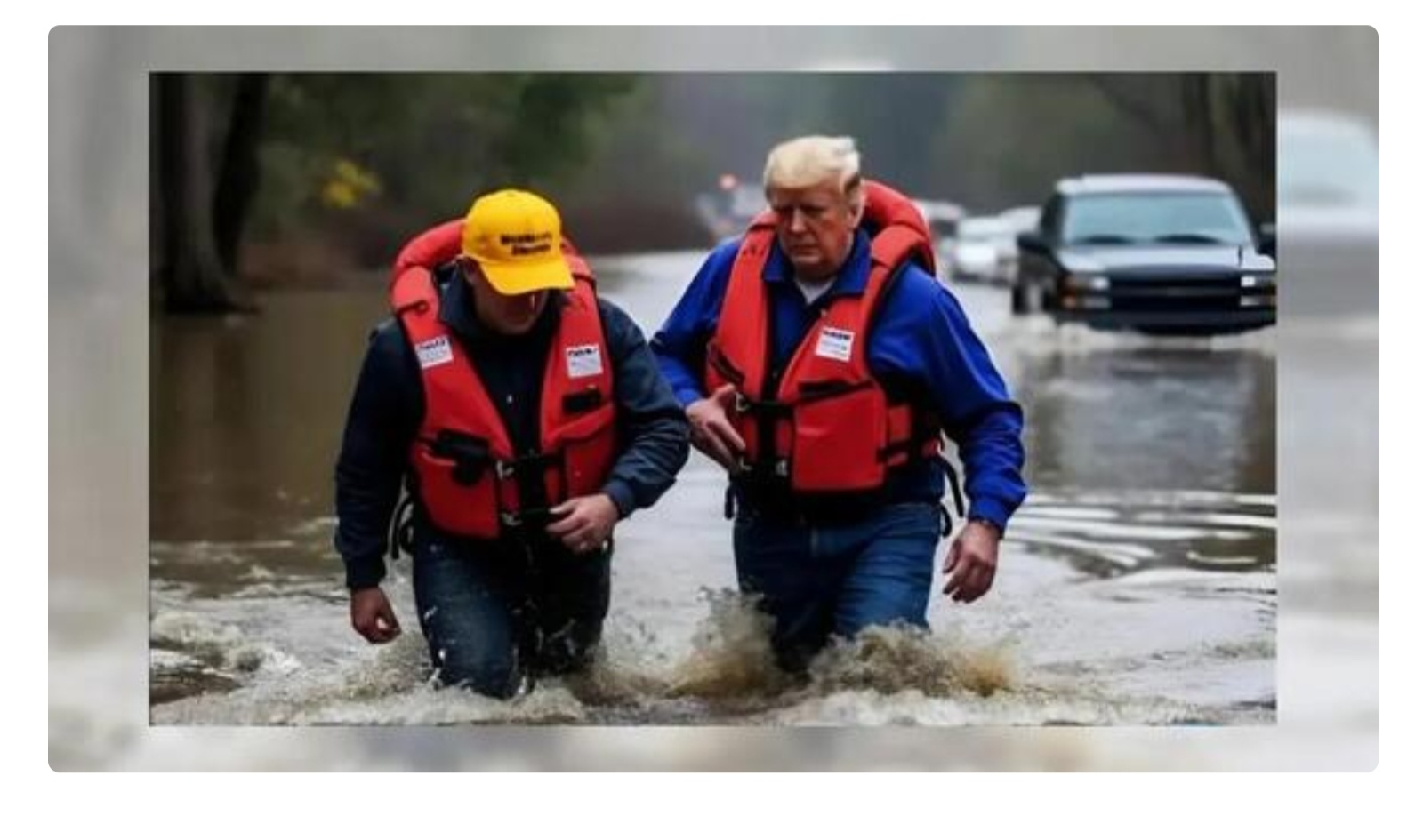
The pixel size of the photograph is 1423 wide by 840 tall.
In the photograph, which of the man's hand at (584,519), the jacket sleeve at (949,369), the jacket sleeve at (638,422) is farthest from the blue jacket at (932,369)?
the man's hand at (584,519)

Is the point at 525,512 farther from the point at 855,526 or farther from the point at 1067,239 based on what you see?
the point at 1067,239

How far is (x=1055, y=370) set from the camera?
6430 millimetres

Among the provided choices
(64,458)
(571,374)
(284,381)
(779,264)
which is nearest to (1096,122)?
(779,264)

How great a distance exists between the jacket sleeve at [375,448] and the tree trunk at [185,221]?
0.68m

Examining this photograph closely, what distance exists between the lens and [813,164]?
19.5ft

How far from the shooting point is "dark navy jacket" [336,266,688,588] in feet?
18.3

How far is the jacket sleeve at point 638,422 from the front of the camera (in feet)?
18.5

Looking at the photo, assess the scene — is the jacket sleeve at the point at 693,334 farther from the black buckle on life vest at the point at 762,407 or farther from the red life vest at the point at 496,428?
the red life vest at the point at 496,428

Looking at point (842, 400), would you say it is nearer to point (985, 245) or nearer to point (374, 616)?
point (985, 245)

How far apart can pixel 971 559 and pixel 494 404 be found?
118cm

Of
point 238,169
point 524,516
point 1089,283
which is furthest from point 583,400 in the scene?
point 1089,283

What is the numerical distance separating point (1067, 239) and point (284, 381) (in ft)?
6.66

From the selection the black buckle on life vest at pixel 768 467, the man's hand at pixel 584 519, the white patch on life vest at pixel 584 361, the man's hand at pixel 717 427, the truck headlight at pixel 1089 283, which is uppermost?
the truck headlight at pixel 1089 283

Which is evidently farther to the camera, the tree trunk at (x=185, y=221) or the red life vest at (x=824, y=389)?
the tree trunk at (x=185, y=221)
